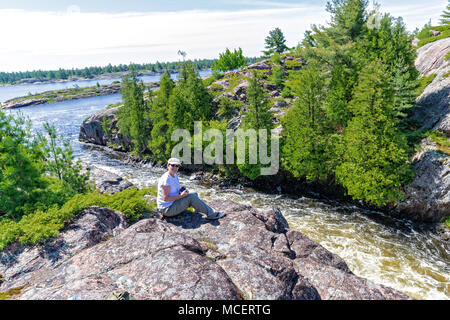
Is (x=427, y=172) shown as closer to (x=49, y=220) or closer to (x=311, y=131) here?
(x=311, y=131)

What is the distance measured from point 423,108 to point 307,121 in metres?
12.2

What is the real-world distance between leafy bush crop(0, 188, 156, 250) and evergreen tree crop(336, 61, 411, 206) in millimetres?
18533

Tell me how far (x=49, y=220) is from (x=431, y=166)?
88.9ft

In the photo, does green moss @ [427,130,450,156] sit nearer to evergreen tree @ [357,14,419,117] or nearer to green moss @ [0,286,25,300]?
evergreen tree @ [357,14,419,117]

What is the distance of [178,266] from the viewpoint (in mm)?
6781

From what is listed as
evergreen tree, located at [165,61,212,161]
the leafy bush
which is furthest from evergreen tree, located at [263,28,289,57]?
the leafy bush

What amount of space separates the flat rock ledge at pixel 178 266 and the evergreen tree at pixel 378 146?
12.9m

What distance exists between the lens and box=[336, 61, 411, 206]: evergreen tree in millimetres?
20219

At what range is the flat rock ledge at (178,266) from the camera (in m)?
6.38

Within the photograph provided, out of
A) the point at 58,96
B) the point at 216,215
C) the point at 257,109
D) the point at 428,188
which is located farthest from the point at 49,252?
the point at 58,96

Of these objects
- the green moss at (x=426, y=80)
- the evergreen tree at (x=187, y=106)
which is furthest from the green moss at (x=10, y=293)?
the green moss at (x=426, y=80)
